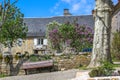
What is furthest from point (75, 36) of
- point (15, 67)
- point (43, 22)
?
point (43, 22)

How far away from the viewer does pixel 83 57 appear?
21453 millimetres

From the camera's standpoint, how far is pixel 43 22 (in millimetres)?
59781

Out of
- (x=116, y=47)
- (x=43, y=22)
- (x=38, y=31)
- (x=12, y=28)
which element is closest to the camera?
(x=12, y=28)

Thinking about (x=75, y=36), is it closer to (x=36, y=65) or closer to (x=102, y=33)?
(x=36, y=65)

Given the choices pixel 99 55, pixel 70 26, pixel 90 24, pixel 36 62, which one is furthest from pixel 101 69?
pixel 90 24

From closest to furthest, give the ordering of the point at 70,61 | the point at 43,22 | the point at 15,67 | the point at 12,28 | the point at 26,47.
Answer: the point at 15,67 < the point at 70,61 < the point at 12,28 < the point at 26,47 < the point at 43,22

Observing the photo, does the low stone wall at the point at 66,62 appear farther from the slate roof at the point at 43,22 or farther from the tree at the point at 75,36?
the slate roof at the point at 43,22

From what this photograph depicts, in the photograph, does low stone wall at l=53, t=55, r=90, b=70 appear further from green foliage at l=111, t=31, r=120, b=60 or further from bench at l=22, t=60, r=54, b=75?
green foliage at l=111, t=31, r=120, b=60

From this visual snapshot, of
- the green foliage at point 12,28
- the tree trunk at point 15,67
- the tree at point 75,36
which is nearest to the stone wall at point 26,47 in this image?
the tree at point 75,36

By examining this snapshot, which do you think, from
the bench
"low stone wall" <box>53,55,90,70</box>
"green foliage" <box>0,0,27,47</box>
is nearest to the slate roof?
"green foliage" <box>0,0,27,47</box>

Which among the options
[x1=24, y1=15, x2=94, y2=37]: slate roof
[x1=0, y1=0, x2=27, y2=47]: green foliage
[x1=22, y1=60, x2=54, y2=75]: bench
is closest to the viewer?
[x1=22, y1=60, x2=54, y2=75]: bench

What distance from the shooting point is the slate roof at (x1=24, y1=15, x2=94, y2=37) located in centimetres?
5716

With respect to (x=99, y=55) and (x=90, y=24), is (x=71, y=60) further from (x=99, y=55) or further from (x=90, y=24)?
(x=90, y=24)

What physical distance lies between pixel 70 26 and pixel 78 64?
16.1 metres
